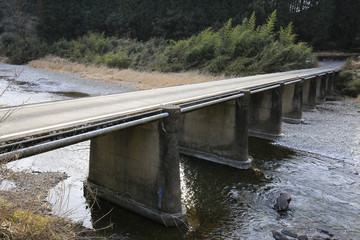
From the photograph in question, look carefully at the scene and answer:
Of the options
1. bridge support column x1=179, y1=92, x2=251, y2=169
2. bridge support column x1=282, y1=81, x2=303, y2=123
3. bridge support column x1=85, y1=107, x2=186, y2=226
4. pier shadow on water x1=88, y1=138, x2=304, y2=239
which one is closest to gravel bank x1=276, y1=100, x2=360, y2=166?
bridge support column x1=282, y1=81, x2=303, y2=123

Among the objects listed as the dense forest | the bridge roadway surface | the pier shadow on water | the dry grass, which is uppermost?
the dense forest

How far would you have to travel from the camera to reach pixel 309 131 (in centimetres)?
1518

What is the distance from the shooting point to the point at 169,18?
51.4 meters

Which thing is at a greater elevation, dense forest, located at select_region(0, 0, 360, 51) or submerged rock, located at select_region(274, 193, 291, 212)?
dense forest, located at select_region(0, 0, 360, 51)

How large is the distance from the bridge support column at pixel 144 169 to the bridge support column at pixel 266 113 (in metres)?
8.15

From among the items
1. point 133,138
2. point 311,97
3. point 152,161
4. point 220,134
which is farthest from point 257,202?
point 311,97

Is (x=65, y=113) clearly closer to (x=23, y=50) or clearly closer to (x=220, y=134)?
(x=220, y=134)

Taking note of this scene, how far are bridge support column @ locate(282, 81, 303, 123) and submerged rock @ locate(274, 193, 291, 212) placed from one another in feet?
32.8

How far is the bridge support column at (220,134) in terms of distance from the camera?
10.4 meters

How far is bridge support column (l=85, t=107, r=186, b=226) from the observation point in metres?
6.65

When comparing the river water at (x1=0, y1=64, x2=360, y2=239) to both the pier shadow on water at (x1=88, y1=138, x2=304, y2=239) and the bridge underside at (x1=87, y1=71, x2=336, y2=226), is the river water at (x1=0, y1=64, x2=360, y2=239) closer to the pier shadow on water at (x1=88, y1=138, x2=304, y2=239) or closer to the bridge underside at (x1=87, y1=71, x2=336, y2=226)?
the pier shadow on water at (x1=88, y1=138, x2=304, y2=239)

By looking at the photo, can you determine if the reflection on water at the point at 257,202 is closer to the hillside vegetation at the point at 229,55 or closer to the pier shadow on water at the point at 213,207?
the pier shadow on water at the point at 213,207

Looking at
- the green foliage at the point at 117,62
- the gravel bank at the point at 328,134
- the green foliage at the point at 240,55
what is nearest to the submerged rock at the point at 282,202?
the gravel bank at the point at 328,134

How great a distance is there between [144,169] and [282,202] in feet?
11.4
